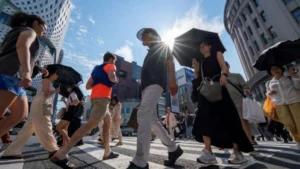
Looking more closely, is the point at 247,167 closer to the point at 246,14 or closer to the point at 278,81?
the point at 278,81

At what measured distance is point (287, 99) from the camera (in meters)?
3.28

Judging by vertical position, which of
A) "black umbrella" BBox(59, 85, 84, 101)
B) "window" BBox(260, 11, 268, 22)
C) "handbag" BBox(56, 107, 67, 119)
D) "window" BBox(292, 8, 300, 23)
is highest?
"window" BBox(260, 11, 268, 22)

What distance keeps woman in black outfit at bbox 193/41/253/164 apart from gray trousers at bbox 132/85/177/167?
47 cm

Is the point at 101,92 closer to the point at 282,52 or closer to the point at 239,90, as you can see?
the point at 239,90

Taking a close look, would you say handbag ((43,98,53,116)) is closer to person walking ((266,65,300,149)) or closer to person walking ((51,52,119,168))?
person walking ((51,52,119,168))

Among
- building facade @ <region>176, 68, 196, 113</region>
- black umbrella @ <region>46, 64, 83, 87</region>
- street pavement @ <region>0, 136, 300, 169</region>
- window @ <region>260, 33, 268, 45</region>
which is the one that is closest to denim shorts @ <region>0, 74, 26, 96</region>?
street pavement @ <region>0, 136, 300, 169</region>

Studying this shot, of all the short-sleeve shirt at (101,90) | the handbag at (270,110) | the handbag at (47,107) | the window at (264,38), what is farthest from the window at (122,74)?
the short-sleeve shirt at (101,90)

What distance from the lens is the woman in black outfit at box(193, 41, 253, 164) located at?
222 centimetres

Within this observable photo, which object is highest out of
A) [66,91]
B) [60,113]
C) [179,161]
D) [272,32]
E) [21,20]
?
[272,32]

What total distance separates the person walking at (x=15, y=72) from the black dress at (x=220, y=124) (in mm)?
2165

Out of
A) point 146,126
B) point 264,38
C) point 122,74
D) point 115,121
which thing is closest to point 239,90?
point 146,126

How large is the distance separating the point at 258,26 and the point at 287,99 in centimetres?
3242

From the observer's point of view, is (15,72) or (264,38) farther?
(264,38)

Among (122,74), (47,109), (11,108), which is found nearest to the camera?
(11,108)
